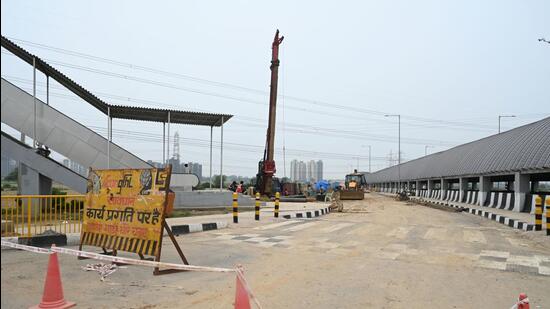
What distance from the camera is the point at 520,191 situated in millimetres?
21375

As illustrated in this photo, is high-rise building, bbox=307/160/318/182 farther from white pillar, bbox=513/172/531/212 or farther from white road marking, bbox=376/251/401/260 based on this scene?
white road marking, bbox=376/251/401/260

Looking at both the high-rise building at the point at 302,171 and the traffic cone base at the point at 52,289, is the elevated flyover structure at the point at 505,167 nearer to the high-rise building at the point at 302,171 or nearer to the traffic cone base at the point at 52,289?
the traffic cone base at the point at 52,289

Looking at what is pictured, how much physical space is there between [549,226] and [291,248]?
8217mm

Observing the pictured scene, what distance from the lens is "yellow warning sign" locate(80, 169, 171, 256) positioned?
729 cm

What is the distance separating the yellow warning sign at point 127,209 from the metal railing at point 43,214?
7.28ft

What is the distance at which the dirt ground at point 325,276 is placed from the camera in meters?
5.57

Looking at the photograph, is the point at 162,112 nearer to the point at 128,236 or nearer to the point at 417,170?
the point at 128,236

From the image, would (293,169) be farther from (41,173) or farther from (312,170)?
(41,173)

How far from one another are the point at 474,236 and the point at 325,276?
7.48 meters

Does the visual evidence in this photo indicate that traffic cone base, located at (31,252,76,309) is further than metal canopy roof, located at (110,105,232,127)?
No

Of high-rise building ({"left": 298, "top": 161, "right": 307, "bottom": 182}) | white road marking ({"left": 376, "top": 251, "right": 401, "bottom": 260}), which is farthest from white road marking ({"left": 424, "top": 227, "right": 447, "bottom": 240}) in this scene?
high-rise building ({"left": 298, "top": 161, "right": 307, "bottom": 182})

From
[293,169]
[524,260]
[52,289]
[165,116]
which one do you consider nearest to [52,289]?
[52,289]

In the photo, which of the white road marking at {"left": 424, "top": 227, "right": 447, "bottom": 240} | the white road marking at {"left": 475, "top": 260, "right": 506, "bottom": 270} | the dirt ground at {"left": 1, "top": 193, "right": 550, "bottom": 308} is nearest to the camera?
the dirt ground at {"left": 1, "top": 193, "right": 550, "bottom": 308}

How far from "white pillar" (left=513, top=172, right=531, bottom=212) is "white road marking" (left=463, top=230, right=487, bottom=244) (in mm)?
9128
